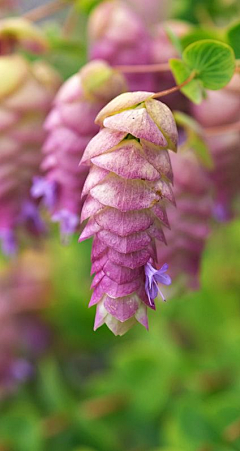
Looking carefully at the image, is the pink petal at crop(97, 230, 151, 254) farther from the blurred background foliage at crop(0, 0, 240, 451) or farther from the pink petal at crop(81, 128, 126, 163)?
the blurred background foliage at crop(0, 0, 240, 451)

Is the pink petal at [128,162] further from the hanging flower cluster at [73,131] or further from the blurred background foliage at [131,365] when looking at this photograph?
the blurred background foliage at [131,365]

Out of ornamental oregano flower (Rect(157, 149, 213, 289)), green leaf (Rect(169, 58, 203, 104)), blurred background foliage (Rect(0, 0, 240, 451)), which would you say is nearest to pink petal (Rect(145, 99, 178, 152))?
green leaf (Rect(169, 58, 203, 104))

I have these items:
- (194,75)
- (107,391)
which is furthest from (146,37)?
(107,391)

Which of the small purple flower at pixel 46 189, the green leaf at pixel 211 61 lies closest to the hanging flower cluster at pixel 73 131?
the small purple flower at pixel 46 189

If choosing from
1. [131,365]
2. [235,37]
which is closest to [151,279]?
[235,37]

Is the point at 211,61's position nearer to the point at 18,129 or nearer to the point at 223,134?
the point at 223,134

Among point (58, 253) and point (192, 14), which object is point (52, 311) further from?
point (192, 14)
